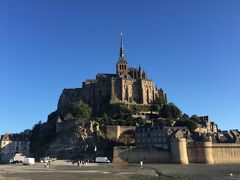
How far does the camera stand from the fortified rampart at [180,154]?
58.8m

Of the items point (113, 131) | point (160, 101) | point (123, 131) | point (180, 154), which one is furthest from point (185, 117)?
point (180, 154)

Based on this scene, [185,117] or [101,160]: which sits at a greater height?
[185,117]

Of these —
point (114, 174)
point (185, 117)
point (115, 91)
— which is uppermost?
point (115, 91)

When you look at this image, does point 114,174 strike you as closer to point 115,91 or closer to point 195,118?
point 195,118

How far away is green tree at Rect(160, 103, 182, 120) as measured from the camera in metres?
82.0

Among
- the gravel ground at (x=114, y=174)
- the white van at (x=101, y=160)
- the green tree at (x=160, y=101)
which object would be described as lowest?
the gravel ground at (x=114, y=174)

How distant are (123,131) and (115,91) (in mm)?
20094

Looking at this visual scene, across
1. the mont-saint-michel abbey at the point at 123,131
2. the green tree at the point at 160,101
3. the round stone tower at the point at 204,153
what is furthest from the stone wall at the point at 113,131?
the green tree at the point at 160,101

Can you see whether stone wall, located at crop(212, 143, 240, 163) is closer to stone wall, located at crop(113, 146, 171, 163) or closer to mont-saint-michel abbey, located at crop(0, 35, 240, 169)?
mont-saint-michel abbey, located at crop(0, 35, 240, 169)

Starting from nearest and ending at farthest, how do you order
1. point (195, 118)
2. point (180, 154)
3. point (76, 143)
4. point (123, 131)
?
point (180, 154) < point (76, 143) < point (123, 131) < point (195, 118)

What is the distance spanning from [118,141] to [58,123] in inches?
739

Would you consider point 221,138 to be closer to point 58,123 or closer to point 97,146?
point 97,146

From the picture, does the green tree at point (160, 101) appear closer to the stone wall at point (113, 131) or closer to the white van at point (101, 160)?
the stone wall at point (113, 131)

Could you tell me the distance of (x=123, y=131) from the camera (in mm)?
73250
